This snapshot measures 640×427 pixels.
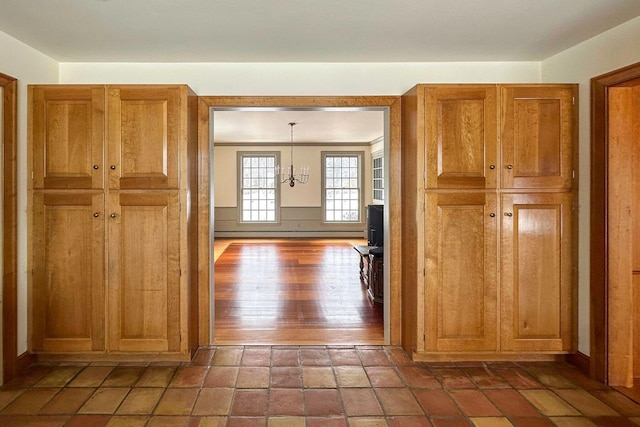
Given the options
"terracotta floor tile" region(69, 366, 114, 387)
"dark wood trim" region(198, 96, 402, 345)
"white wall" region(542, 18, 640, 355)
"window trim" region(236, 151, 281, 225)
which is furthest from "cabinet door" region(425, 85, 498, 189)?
"window trim" region(236, 151, 281, 225)

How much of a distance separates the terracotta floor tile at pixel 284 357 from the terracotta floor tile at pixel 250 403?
481 millimetres

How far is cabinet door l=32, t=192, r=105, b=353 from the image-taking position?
3.36m

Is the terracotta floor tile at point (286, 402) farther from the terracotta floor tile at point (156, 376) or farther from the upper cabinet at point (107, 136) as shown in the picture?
the upper cabinet at point (107, 136)

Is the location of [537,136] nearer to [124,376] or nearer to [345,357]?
[345,357]

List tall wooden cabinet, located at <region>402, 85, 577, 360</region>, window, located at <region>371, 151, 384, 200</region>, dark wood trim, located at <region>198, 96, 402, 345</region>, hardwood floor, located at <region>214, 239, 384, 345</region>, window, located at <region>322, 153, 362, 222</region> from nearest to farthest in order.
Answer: tall wooden cabinet, located at <region>402, 85, 577, 360</region> < dark wood trim, located at <region>198, 96, 402, 345</region> < hardwood floor, located at <region>214, 239, 384, 345</region> < window, located at <region>371, 151, 384, 200</region> < window, located at <region>322, 153, 362, 222</region>

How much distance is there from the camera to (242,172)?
12.3 metres

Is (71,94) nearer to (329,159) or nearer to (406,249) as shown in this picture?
(406,249)

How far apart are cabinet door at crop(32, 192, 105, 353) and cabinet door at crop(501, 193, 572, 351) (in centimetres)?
306

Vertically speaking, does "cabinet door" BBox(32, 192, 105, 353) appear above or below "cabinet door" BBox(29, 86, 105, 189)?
below

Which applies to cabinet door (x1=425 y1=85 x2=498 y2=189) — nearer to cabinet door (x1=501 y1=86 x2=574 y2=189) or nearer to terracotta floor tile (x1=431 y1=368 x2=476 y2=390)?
cabinet door (x1=501 y1=86 x2=574 y2=189)

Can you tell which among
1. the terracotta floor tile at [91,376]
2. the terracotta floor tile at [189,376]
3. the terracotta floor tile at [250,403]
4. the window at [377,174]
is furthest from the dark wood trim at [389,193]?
the window at [377,174]

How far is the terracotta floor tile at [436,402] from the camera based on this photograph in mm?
2699

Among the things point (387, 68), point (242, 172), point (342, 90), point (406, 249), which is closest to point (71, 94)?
point (342, 90)

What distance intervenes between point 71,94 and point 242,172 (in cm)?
897
